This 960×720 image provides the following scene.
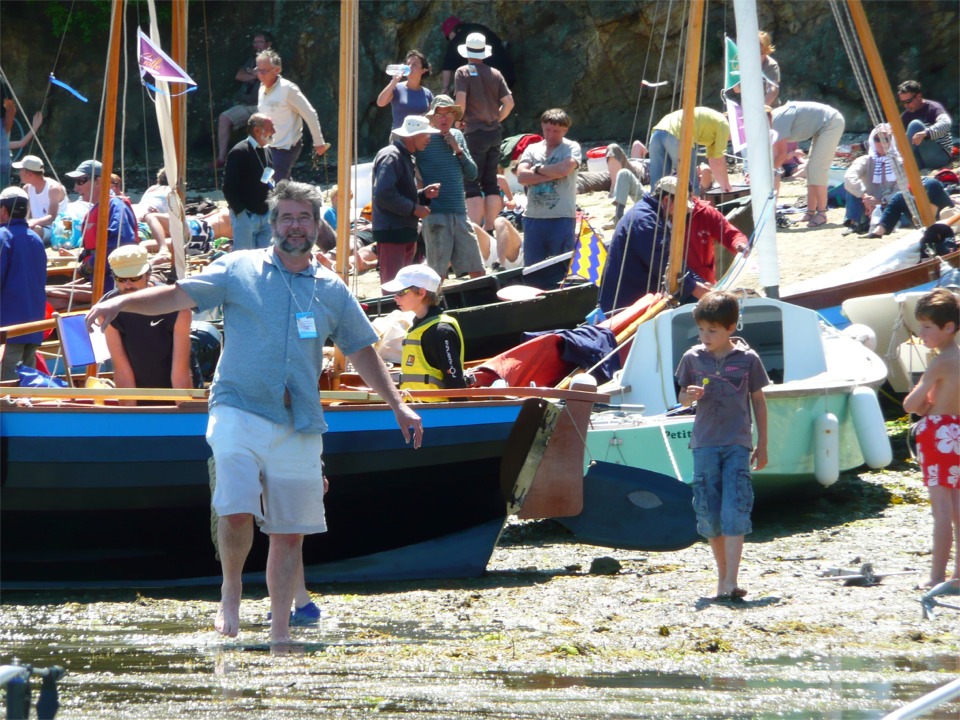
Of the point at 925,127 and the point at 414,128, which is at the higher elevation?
the point at 925,127

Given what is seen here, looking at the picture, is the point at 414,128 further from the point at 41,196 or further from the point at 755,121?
the point at 41,196

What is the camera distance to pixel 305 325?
575cm

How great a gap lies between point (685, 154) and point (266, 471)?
225 inches

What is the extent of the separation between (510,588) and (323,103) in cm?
1841

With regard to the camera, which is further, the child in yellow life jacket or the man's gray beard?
the child in yellow life jacket

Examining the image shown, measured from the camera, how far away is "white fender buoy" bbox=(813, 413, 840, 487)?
9102 mm

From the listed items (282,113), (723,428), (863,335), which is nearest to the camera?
(723,428)

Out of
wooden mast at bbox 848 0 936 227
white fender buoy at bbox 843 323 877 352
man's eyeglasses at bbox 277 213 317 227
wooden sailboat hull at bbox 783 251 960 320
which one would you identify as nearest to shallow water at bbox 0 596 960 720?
man's eyeglasses at bbox 277 213 317 227

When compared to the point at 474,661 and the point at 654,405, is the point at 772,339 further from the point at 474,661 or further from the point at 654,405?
the point at 474,661

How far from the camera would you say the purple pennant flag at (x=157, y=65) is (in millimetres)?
9586

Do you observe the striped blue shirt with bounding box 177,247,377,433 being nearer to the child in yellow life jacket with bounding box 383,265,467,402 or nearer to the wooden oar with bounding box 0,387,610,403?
the wooden oar with bounding box 0,387,610,403

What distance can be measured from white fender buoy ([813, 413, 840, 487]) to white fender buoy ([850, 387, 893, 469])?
233mm

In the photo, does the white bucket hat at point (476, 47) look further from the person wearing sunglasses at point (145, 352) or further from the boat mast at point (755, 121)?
the person wearing sunglasses at point (145, 352)

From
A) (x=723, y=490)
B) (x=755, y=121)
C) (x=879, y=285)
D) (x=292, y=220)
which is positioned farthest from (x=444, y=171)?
(x=292, y=220)
